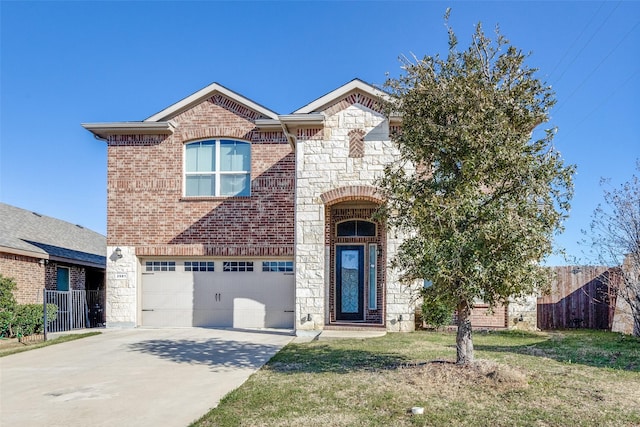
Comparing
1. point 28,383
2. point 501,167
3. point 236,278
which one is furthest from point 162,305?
point 501,167

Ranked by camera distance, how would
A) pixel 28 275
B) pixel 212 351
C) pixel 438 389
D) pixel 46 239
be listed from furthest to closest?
pixel 46 239 < pixel 28 275 < pixel 212 351 < pixel 438 389

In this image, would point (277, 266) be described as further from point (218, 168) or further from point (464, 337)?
point (464, 337)

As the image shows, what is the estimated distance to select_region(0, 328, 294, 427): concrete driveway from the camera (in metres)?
5.96

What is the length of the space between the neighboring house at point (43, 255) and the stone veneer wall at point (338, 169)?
8.78 metres

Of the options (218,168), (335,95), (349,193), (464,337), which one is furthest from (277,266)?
(464,337)

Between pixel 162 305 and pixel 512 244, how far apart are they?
11.6m

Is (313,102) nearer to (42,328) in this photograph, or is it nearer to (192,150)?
(192,150)

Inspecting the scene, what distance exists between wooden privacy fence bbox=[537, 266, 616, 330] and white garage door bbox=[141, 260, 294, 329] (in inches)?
310

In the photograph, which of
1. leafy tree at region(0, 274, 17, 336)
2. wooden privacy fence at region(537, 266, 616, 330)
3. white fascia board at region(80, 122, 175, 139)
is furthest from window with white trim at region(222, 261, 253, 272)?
wooden privacy fence at region(537, 266, 616, 330)

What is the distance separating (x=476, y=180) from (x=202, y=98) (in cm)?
1080

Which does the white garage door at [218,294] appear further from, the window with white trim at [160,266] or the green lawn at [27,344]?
the green lawn at [27,344]

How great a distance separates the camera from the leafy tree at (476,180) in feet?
22.7

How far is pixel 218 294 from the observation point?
599 inches

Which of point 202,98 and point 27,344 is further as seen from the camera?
point 202,98
